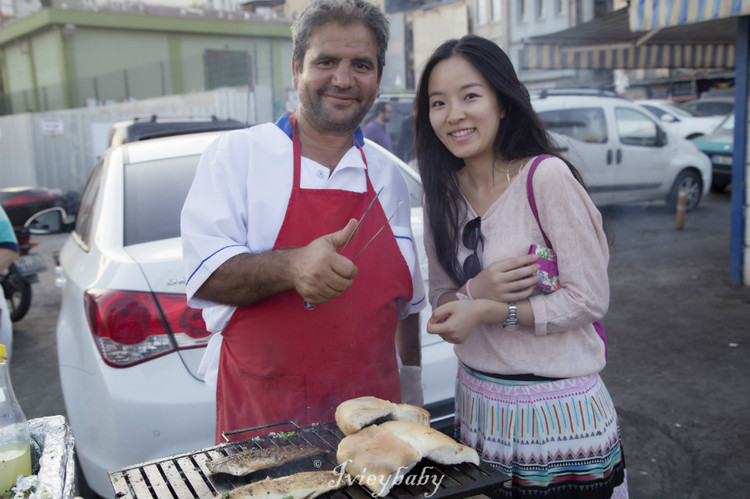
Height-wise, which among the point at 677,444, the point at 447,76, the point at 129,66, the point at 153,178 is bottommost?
the point at 677,444

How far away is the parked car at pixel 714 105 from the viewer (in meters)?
17.3

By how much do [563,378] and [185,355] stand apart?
59.1 inches

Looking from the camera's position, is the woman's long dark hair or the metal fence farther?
the metal fence

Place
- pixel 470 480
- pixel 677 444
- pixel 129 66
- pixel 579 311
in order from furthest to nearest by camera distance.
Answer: pixel 129 66
pixel 677 444
pixel 579 311
pixel 470 480

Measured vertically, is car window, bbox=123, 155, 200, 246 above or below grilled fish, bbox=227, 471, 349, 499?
above

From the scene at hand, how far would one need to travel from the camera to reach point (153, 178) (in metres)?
3.38

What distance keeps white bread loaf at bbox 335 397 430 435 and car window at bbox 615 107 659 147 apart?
9.77 m

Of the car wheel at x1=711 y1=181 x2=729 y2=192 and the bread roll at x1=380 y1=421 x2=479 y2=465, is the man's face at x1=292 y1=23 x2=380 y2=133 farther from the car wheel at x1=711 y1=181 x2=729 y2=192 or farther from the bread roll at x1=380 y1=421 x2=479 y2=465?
the car wheel at x1=711 y1=181 x2=729 y2=192

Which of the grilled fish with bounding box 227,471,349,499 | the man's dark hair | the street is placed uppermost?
the man's dark hair

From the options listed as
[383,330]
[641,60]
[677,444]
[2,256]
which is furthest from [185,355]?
[641,60]

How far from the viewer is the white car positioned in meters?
2.49

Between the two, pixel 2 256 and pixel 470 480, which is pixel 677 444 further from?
pixel 2 256

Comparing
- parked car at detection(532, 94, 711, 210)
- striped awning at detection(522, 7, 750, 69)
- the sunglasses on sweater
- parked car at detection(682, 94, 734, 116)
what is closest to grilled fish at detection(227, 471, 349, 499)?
the sunglasses on sweater

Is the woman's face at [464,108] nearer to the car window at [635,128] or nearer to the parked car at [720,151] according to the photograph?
the car window at [635,128]
